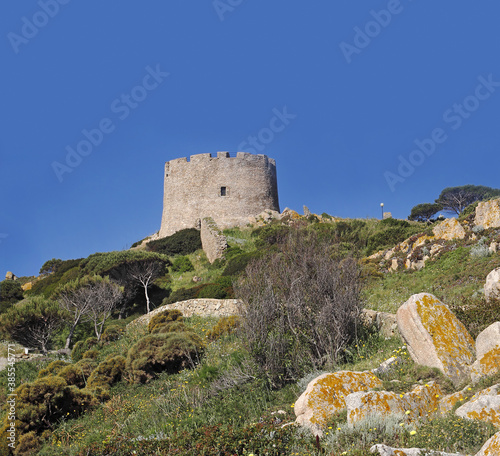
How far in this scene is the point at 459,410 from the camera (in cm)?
495

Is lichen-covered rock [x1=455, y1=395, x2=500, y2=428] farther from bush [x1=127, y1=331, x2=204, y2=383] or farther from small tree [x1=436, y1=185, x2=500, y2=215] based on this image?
small tree [x1=436, y1=185, x2=500, y2=215]

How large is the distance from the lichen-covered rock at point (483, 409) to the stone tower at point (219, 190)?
3138 cm

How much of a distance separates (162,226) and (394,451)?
123ft

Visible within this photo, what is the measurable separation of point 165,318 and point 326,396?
11035 mm

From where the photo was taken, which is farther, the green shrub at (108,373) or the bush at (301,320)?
the green shrub at (108,373)

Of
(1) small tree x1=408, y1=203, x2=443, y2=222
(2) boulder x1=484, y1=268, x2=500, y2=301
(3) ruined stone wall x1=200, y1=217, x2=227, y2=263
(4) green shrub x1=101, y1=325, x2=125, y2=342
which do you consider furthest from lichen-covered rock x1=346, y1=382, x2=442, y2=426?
(1) small tree x1=408, y1=203, x2=443, y2=222

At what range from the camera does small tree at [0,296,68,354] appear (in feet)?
59.9

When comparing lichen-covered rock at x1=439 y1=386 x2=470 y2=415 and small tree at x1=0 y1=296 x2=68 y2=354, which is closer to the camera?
lichen-covered rock at x1=439 y1=386 x2=470 y2=415

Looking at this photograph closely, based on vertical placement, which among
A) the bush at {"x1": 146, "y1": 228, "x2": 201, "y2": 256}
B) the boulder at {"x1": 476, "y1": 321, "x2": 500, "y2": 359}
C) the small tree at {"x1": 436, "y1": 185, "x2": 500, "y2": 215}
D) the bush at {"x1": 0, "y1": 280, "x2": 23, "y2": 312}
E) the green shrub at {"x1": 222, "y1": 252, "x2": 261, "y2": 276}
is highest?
the small tree at {"x1": 436, "y1": 185, "x2": 500, "y2": 215}

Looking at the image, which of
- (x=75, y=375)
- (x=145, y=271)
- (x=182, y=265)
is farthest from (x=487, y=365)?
(x=182, y=265)

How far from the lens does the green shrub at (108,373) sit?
36.0ft

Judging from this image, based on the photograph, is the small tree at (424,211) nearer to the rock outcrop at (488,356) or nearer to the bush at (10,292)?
the bush at (10,292)

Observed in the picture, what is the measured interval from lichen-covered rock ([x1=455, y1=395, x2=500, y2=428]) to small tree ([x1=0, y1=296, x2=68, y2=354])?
55.2ft

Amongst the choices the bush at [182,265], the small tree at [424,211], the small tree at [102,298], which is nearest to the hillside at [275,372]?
the small tree at [102,298]
